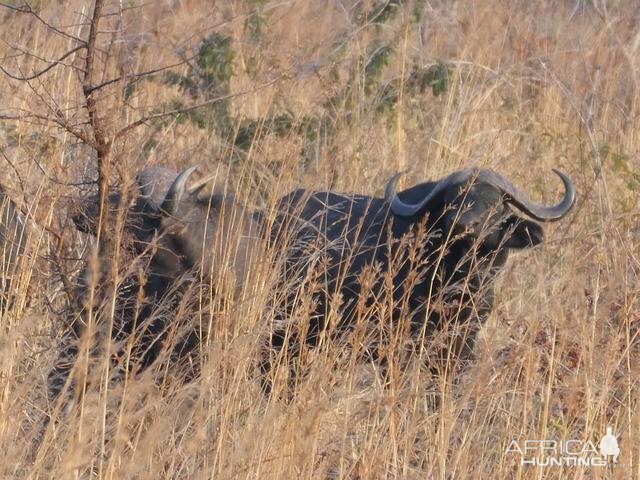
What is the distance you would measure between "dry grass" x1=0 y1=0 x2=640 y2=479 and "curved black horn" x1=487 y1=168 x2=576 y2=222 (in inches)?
9.3

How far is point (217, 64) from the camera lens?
696cm

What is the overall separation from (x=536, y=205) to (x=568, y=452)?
255cm

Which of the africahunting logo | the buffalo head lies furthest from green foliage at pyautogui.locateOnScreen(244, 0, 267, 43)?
the africahunting logo

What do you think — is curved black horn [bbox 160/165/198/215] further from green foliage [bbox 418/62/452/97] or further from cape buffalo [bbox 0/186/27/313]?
green foliage [bbox 418/62/452/97]

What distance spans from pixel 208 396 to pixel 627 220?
3556mm

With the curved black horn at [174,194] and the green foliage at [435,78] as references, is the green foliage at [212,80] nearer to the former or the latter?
the green foliage at [435,78]

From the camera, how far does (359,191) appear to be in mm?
6852

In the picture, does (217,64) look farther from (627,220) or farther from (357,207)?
(627,220)

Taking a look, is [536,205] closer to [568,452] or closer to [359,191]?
[359,191]

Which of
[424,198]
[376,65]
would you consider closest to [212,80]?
[376,65]

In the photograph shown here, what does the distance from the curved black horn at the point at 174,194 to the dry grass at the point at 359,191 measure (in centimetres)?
39

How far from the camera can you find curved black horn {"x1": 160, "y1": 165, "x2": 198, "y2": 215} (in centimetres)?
488

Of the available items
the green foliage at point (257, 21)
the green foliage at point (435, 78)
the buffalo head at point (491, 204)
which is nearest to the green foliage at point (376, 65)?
the green foliage at point (435, 78)

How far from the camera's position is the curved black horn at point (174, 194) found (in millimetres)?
4880
